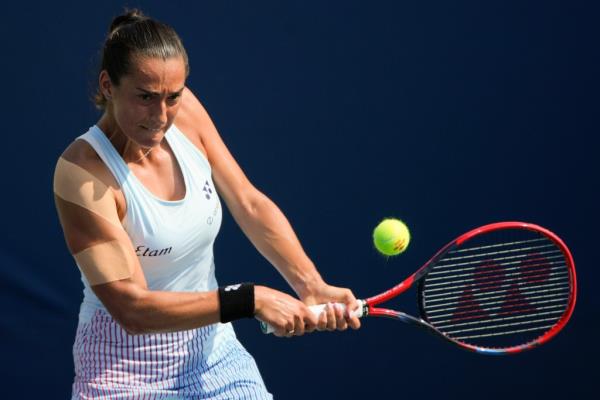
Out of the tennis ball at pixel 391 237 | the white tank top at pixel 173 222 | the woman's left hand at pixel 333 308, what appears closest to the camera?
the white tank top at pixel 173 222

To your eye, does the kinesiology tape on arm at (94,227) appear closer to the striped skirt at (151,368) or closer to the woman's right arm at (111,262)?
the woman's right arm at (111,262)

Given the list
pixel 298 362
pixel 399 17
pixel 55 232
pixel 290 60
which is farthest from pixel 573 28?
pixel 55 232

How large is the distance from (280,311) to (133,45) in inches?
29.2

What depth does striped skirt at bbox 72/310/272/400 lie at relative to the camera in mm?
2838

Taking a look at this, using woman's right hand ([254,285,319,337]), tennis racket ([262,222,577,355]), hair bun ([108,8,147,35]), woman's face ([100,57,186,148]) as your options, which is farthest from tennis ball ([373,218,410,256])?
hair bun ([108,8,147,35])

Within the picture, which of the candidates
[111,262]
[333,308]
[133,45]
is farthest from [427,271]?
[133,45]

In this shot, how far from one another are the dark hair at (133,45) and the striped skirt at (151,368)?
637 millimetres

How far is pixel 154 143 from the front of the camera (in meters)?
2.75

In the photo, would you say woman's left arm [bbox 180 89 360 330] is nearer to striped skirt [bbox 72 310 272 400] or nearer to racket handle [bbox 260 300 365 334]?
racket handle [bbox 260 300 365 334]

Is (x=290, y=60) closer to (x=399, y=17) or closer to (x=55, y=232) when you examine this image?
(x=399, y=17)

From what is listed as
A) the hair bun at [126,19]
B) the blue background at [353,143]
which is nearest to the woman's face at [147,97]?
the hair bun at [126,19]

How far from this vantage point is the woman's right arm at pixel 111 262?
2.67m

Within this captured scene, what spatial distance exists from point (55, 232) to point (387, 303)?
1.27 meters

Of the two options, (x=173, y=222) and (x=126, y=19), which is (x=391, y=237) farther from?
(x=126, y=19)
